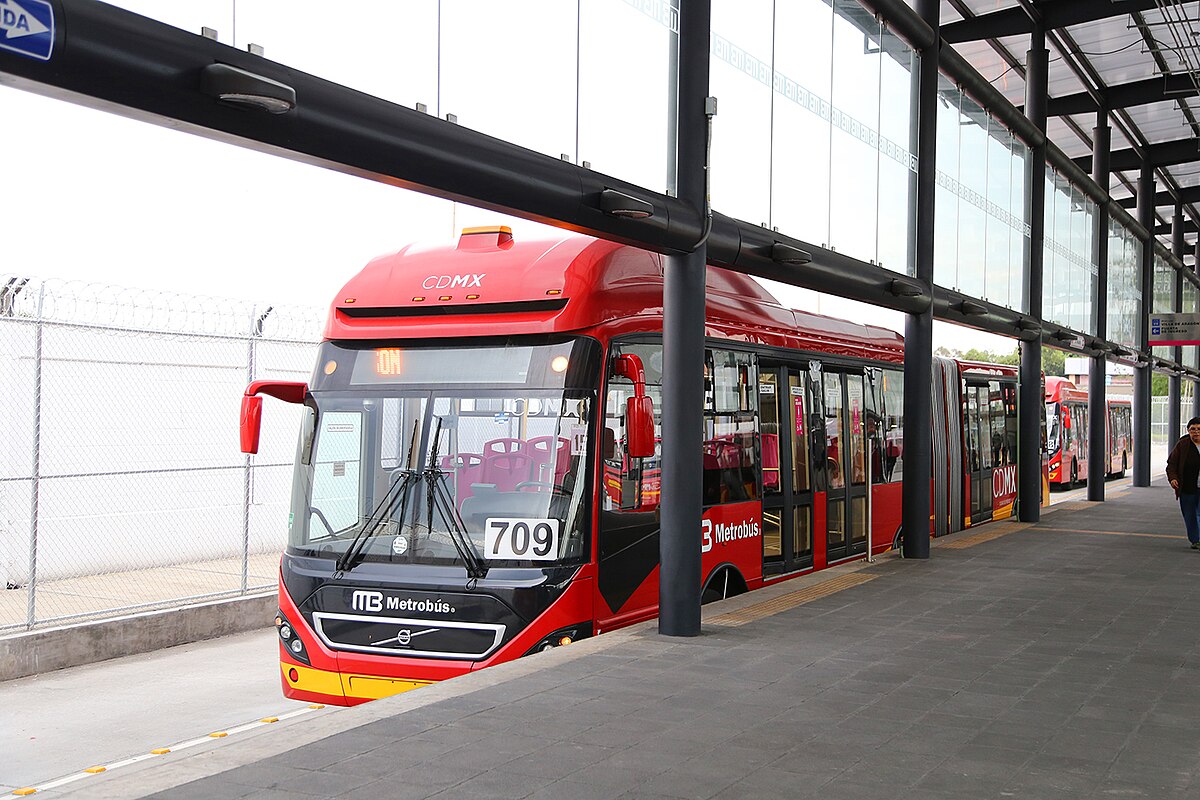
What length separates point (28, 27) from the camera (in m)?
4.06

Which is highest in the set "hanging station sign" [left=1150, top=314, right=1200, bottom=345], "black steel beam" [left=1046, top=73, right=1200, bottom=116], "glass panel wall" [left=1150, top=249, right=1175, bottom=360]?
"black steel beam" [left=1046, top=73, right=1200, bottom=116]

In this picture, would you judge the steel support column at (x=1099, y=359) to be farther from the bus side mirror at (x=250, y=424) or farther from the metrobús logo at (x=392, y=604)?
the bus side mirror at (x=250, y=424)

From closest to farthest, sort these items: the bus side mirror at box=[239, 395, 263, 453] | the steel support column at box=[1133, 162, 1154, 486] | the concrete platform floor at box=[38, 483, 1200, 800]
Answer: the concrete platform floor at box=[38, 483, 1200, 800] < the bus side mirror at box=[239, 395, 263, 453] < the steel support column at box=[1133, 162, 1154, 486]

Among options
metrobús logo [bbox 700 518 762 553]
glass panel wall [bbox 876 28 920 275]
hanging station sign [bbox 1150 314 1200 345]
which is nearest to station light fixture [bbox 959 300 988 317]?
glass panel wall [bbox 876 28 920 275]

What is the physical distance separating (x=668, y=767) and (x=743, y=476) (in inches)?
200

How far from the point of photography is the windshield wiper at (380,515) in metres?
7.23

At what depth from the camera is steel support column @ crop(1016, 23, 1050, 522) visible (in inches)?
722

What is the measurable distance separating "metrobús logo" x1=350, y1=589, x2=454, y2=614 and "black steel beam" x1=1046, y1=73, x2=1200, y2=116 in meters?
20.1

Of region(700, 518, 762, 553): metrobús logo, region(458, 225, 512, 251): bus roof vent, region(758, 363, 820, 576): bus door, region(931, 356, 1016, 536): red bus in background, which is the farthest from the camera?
region(931, 356, 1016, 536): red bus in background

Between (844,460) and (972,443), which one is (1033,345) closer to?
(972,443)

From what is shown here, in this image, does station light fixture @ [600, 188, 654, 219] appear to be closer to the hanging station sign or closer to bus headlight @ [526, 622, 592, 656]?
bus headlight @ [526, 622, 592, 656]

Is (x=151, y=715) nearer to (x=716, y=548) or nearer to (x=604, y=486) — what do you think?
(x=604, y=486)

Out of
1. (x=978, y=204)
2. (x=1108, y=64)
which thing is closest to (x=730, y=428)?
(x=978, y=204)

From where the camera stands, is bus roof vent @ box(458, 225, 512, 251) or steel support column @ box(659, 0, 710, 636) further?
bus roof vent @ box(458, 225, 512, 251)
